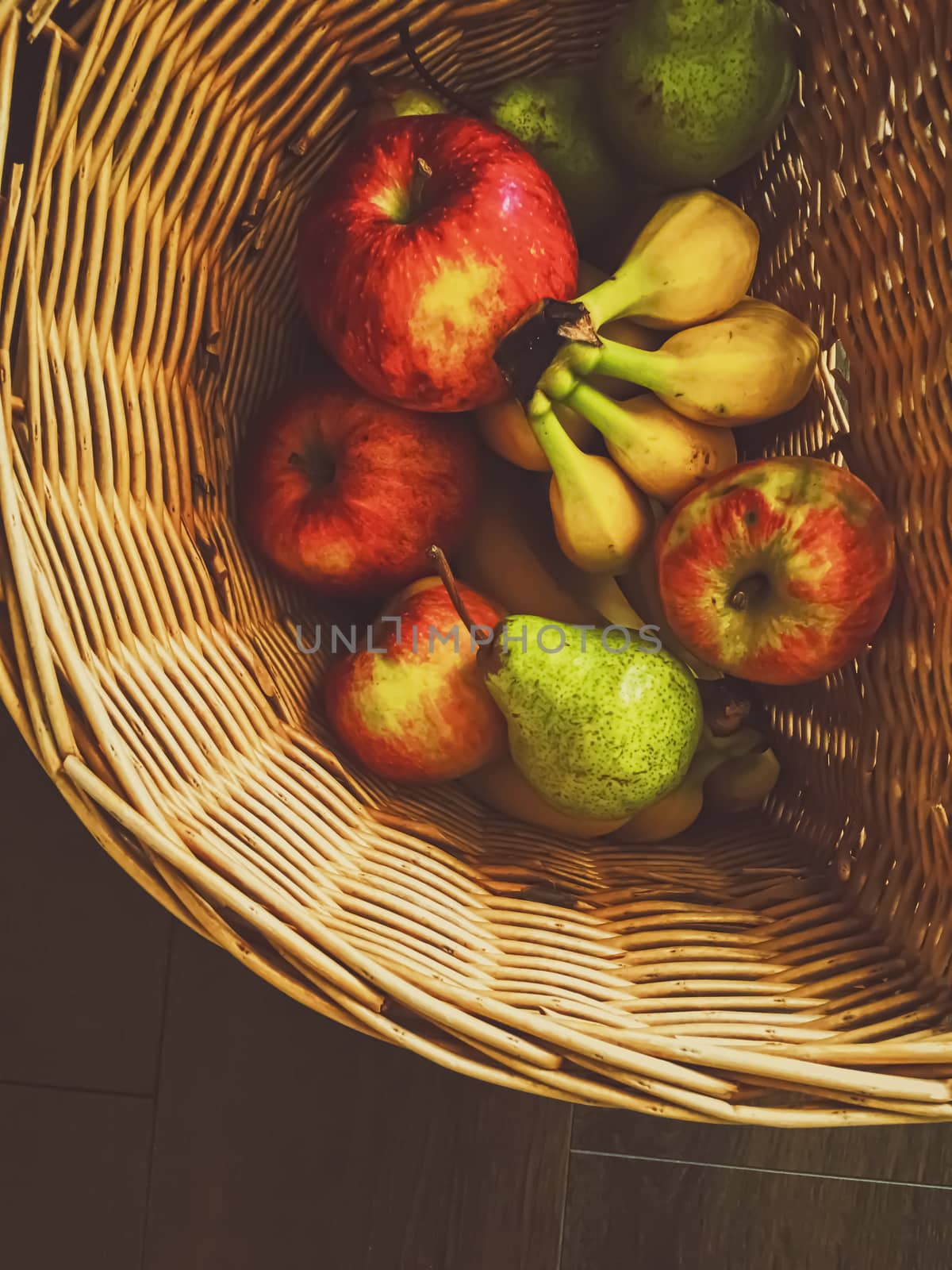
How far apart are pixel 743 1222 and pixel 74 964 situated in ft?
1.78

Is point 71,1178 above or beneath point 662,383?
beneath

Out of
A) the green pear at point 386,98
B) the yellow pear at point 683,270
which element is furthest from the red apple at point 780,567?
the green pear at point 386,98

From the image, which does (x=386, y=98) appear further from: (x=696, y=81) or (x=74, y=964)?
(x=74, y=964)

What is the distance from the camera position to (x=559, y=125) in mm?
646

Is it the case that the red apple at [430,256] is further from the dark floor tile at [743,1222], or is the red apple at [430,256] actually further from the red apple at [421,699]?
the dark floor tile at [743,1222]

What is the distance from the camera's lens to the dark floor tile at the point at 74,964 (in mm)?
736

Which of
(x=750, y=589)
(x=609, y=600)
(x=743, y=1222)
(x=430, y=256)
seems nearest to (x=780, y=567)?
(x=750, y=589)

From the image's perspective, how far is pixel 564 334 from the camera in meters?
0.52

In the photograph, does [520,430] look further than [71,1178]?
No

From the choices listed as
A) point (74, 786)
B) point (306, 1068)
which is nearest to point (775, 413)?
point (74, 786)

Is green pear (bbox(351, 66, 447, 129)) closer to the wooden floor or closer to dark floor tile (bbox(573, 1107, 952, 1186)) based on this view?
the wooden floor

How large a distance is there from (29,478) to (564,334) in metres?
0.28

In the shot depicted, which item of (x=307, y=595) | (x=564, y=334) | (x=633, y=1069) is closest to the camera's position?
(x=633, y=1069)

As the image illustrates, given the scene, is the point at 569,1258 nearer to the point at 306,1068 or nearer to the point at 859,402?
the point at 306,1068
